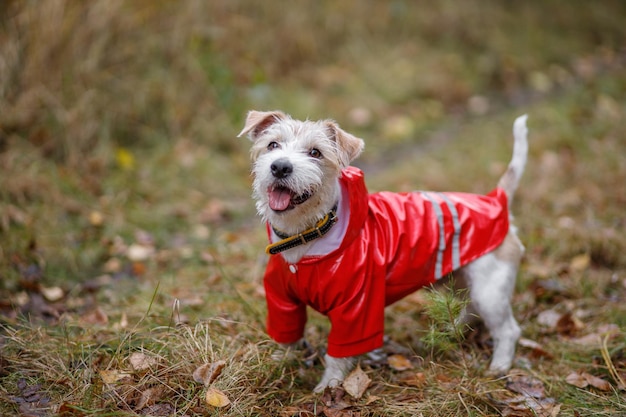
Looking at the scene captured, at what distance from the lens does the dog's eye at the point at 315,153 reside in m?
2.96

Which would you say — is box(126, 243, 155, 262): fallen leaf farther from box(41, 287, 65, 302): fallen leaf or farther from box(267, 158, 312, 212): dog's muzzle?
box(267, 158, 312, 212): dog's muzzle

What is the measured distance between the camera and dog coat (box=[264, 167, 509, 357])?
2.88m

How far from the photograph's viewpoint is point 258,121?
10.3ft

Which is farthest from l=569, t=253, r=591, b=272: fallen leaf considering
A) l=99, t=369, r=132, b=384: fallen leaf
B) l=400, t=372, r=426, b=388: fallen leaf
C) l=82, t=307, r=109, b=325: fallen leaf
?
l=82, t=307, r=109, b=325: fallen leaf

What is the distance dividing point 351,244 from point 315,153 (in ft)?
1.80

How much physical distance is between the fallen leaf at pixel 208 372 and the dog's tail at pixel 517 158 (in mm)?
2135

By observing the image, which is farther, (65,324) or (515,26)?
(515,26)

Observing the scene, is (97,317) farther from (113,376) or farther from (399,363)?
(399,363)

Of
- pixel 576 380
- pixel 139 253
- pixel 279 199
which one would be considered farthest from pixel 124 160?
pixel 576 380

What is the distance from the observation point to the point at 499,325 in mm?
3260

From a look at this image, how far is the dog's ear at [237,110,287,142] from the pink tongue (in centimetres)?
49

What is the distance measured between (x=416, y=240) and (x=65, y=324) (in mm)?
2123

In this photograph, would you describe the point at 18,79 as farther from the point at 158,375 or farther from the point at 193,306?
the point at 158,375

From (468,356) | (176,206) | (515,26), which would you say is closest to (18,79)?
(176,206)
